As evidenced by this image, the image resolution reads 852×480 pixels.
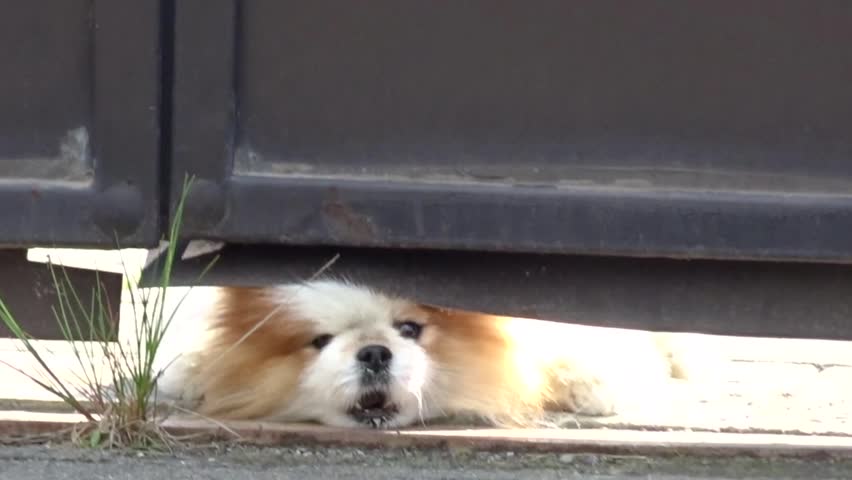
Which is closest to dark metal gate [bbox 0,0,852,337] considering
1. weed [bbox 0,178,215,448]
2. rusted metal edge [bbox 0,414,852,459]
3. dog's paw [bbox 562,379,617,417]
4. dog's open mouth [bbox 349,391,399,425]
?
weed [bbox 0,178,215,448]

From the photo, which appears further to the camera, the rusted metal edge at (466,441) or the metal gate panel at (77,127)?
the rusted metal edge at (466,441)

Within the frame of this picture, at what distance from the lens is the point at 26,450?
2.33 m

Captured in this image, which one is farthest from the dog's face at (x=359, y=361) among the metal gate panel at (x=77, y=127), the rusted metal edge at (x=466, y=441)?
the metal gate panel at (x=77, y=127)

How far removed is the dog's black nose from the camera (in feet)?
8.82

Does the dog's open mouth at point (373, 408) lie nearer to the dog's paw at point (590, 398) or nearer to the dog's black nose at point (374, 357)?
the dog's black nose at point (374, 357)

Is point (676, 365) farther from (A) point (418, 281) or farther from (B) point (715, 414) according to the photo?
(A) point (418, 281)

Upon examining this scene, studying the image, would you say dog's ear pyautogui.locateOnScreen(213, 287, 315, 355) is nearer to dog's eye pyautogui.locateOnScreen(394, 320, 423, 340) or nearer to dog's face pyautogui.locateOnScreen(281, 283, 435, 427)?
dog's face pyautogui.locateOnScreen(281, 283, 435, 427)

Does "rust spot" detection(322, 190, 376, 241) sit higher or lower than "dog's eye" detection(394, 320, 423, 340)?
higher

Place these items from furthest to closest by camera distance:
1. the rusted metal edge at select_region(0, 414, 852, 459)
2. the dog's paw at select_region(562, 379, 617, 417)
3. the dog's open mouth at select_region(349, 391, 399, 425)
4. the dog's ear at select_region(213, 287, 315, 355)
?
the dog's paw at select_region(562, 379, 617, 417), the dog's ear at select_region(213, 287, 315, 355), the dog's open mouth at select_region(349, 391, 399, 425), the rusted metal edge at select_region(0, 414, 852, 459)

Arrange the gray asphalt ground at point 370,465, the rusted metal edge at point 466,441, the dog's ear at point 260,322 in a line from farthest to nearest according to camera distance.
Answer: the dog's ear at point 260,322 < the rusted metal edge at point 466,441 < the gray asphalt ground at point 370,465

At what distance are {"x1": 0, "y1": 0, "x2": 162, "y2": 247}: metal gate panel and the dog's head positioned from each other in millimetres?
459

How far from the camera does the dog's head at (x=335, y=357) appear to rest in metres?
2.69

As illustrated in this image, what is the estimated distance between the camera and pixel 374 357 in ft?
8.82

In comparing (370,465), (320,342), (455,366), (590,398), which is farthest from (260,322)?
(590,398)
